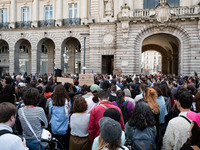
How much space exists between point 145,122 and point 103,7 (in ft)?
69.7

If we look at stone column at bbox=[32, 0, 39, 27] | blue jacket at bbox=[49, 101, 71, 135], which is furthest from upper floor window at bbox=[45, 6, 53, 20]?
blue jacket at bbox=[49, 101, 71, 135]

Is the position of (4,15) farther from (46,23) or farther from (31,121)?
(31,121)

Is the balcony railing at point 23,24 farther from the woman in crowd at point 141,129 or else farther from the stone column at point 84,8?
the woman in crowd at point 141,129

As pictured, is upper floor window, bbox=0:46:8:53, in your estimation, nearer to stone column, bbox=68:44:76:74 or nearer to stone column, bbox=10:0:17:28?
stone column, bbox=10:0:17:28

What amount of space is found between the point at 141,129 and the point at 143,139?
17 cm

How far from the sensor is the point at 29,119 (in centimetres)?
327

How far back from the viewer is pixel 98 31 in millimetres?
21062

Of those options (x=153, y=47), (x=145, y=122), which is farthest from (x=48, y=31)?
(x=145, y=122)

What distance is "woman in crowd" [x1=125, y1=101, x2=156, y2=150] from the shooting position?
282 cm

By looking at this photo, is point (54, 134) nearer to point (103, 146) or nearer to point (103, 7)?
point (103, 146)

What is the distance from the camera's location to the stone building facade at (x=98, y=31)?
18406 millimetres

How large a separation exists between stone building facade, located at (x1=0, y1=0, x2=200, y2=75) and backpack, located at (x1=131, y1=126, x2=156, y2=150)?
15464mm

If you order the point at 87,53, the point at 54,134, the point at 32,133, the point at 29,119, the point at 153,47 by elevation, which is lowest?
the point at 54,134

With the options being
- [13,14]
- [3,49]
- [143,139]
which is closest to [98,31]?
[13,14]
